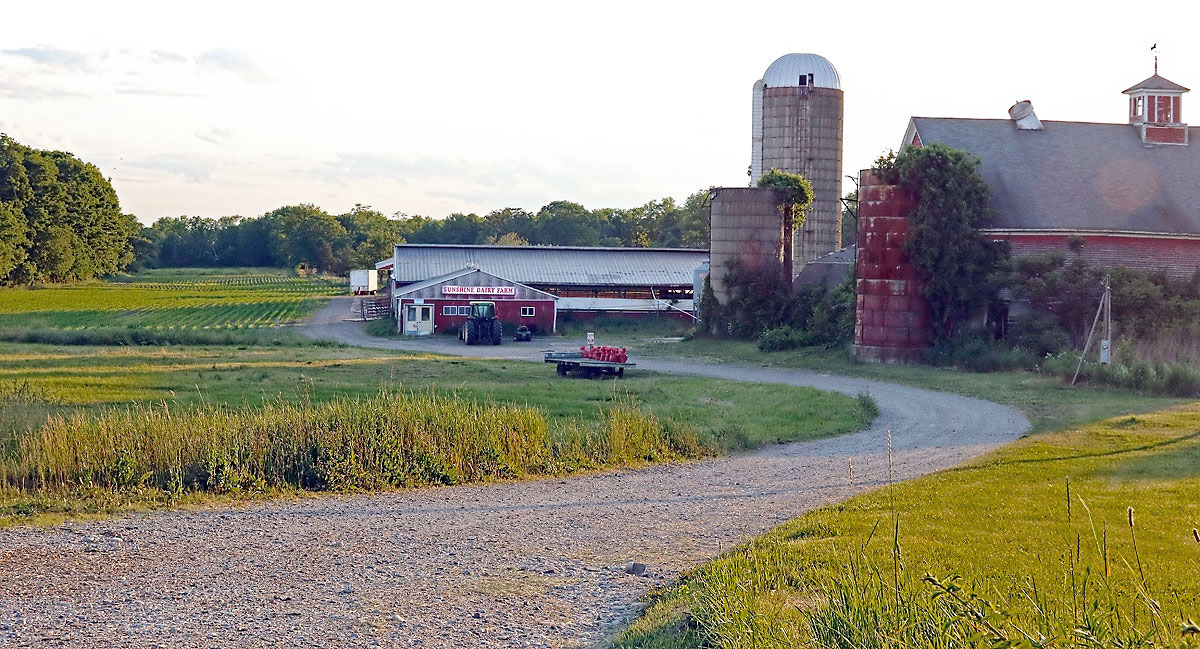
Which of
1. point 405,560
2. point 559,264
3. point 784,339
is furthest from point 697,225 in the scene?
point 405,560

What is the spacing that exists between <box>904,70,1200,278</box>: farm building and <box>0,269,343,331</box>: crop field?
117 feet

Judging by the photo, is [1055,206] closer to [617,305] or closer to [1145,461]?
[1145,461]

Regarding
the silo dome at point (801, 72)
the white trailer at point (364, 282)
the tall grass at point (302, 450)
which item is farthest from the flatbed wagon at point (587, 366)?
the white trailer at point (364, 282)

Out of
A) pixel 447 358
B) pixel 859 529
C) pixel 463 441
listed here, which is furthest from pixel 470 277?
pixel 859 529

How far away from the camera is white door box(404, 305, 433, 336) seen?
52.7 meters

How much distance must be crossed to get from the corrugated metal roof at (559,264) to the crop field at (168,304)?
799 cm

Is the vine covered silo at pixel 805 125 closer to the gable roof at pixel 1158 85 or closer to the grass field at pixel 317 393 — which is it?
the gable roof at pixel 1158 85

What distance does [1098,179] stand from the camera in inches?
1371

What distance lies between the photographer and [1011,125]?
3725 centimetres

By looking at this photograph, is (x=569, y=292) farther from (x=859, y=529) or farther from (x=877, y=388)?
(x=859, y=529)

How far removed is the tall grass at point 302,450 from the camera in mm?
12969

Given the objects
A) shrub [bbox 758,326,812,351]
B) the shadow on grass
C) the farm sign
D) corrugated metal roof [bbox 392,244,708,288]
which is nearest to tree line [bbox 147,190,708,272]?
corrugated metal roof [bbox 392,244,708,288]

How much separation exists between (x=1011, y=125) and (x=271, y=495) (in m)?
31.0

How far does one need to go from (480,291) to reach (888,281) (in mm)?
24858
